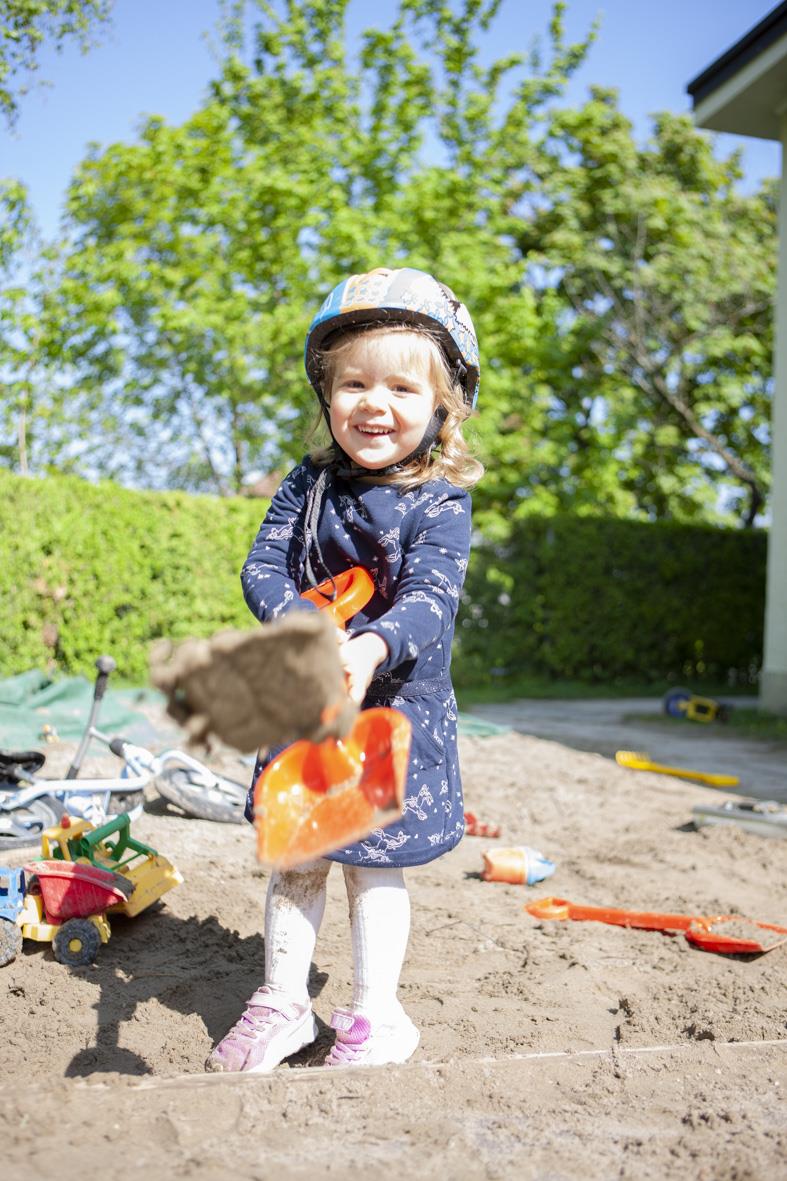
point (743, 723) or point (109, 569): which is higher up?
point (109, 569)

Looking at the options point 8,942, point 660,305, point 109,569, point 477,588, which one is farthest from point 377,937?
point 660,305

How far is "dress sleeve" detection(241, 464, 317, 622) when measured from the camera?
7.50 ft

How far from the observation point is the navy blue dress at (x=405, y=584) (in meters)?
2.29

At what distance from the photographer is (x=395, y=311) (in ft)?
7.88

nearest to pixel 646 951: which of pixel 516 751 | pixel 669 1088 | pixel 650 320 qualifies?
pixel 669 1088

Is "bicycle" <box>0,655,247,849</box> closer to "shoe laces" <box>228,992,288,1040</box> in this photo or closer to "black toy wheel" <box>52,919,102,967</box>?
"black toy wheel" <box>52,919,102,967</box>

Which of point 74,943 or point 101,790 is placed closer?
point 74,943

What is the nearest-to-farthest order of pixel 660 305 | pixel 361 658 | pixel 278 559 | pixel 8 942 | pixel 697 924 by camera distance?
pixel 361 658, pixel 278 559, pixel 8 942, pixel 697 924, pixel 660 305

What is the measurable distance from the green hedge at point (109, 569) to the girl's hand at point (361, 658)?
7.26 metres

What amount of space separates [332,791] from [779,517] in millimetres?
8675

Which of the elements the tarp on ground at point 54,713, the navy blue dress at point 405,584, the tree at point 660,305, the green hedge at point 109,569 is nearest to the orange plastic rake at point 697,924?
the navy blue dress at point 405,584

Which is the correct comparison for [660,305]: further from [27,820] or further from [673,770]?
[27,820]

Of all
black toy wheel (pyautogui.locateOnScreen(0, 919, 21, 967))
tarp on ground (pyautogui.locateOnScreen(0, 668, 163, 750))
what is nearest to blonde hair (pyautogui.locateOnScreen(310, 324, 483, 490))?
black toy wheel (pyautogui.locateOnScreen(0, 919, 21, 967))

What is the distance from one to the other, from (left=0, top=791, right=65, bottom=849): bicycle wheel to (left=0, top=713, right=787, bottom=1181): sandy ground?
0.07 m
